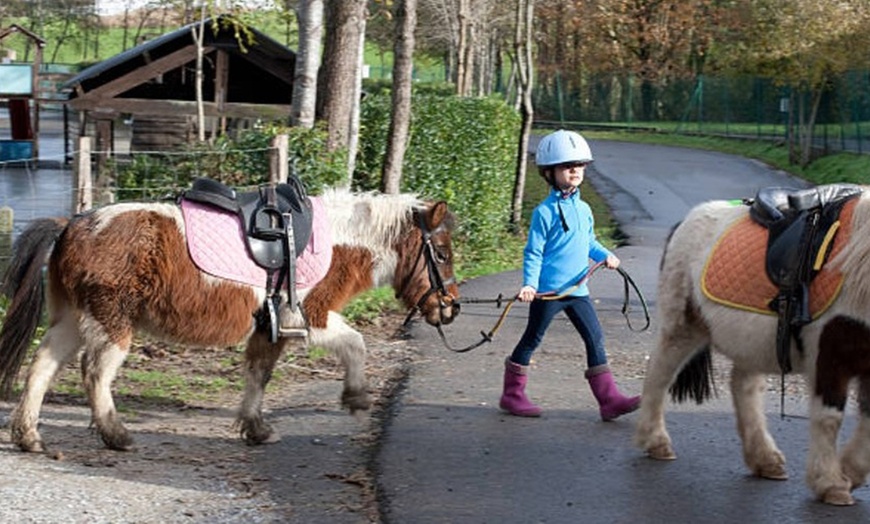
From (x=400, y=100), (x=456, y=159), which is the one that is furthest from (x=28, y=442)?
(x=456, y=159)

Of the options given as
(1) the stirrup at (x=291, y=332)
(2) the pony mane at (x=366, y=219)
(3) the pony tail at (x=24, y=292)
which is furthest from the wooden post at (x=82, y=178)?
(1) the stirrup at (x=291, y=332)

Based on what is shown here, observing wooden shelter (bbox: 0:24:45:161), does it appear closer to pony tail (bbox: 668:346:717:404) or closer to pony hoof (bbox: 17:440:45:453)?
pony hoof (bbox: 17:440:45:453)

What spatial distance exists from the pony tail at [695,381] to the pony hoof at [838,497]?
145 centimetres

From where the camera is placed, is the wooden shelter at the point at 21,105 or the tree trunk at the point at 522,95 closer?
the tree trunk at the point at 522,95

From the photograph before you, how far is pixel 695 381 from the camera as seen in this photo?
820 centimetres

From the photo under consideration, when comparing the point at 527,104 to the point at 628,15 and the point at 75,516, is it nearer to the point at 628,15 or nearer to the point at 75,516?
the point at 75,516

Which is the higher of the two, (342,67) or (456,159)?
(342,67)

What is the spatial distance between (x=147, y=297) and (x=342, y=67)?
7293 millimetres

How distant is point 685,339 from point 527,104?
1572cm

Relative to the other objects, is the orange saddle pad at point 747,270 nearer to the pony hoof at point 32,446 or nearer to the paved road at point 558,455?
the paved road at point 558,455

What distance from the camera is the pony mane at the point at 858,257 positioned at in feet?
22.0

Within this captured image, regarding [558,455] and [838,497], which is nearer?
[838,497]

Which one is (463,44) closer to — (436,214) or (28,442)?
(436,214)

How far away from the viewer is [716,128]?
173 ft
